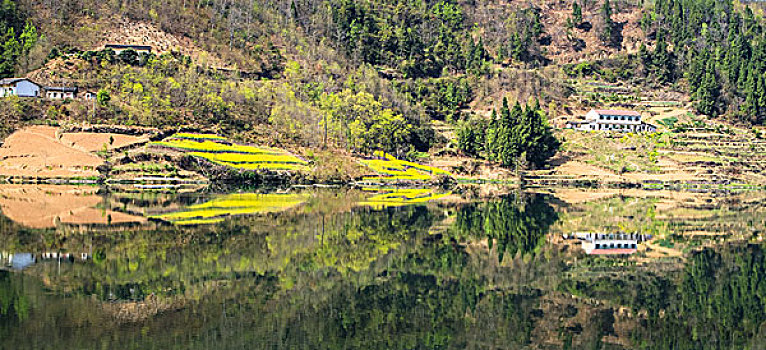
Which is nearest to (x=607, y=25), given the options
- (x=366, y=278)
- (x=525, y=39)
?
(x=525, y=39)

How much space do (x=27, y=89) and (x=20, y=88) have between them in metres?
0.78

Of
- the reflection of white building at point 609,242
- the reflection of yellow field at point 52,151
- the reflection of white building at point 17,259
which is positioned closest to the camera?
the reflection of white building at point 17,259

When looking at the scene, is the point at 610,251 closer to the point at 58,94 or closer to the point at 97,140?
the point at 97,140

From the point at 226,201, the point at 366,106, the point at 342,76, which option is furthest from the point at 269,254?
the point at 342,76

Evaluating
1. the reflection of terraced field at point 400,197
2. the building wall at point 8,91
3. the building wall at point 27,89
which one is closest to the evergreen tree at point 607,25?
the reflection of terraced field at point 400,197

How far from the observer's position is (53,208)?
48.7 m

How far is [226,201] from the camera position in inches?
2328

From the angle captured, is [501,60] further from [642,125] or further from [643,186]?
[643,186]

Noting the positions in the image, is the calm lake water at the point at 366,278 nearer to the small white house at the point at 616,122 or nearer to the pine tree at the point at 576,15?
the small white house at the point at 616,122

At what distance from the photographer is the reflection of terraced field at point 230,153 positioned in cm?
8072

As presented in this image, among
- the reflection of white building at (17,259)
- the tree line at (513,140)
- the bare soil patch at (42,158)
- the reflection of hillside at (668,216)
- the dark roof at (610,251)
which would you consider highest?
the tree line at (513,140)

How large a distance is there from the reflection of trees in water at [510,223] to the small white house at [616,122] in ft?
167

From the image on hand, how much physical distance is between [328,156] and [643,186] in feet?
132

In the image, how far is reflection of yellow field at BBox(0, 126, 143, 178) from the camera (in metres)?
75.5
